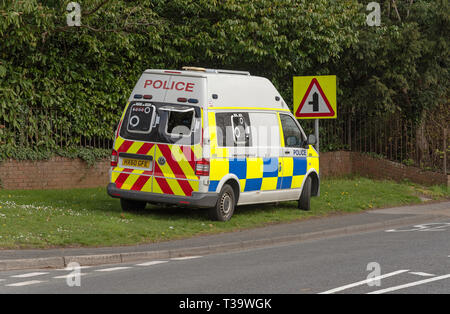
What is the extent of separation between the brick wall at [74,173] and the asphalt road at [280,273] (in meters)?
8.42

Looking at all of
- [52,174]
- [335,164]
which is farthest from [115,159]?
[335,164]

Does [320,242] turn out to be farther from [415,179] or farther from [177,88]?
[415,179]

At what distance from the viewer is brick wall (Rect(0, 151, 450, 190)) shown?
18.9 meters

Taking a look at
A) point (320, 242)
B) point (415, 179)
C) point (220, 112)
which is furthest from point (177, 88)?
point (415, 179)

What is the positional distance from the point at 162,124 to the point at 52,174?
6.14 m

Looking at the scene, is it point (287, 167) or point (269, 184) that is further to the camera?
point (287, 167)

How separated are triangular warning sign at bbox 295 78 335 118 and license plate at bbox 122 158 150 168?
4.48m

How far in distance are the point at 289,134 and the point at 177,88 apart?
9.32 feet

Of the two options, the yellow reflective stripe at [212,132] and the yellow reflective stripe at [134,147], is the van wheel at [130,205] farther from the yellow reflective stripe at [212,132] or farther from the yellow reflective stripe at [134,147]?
the yellow reflective stripe at [212,132]

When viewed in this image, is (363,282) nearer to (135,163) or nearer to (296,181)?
(135,163)

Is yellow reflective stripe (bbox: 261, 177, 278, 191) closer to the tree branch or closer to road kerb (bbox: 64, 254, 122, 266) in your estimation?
road kerb (bbox: 64, 254, 122, 266)

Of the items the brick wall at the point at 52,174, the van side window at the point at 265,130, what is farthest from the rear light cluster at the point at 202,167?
the brick wall at the point at 52,174

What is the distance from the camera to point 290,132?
16109 mm

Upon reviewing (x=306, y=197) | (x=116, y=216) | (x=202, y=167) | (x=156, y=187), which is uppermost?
(x=202, y=167)
